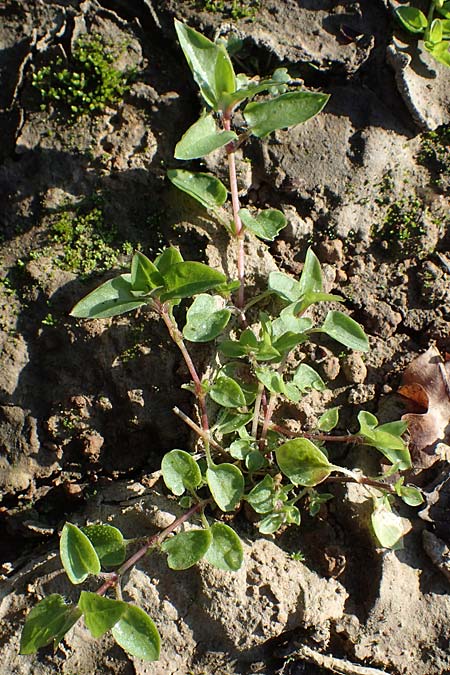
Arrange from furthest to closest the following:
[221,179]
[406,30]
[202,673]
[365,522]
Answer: [406,30] < [221,179] < [365,522] < [202,673]

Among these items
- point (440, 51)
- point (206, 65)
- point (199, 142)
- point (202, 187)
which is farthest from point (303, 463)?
point (440, 51)

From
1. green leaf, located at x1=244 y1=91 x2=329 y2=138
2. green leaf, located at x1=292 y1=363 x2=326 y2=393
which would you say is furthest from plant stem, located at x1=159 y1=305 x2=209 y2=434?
green leaf, located at x1=244 y1=91 x2=329 y2=138

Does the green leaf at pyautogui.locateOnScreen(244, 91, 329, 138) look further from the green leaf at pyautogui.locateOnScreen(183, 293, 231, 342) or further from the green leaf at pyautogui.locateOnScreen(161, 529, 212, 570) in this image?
the green leaf at pyautogui.locateOnScreen(161, 529, 212, 570)

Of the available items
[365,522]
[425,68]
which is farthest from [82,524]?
[425,68]

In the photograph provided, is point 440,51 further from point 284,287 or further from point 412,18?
point 284,287

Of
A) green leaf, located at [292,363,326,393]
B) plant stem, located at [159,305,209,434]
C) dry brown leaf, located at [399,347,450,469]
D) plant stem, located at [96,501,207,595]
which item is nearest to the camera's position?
plant stem, located at [96,501,207,595]

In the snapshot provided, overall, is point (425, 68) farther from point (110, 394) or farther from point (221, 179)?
point (110, 394)
